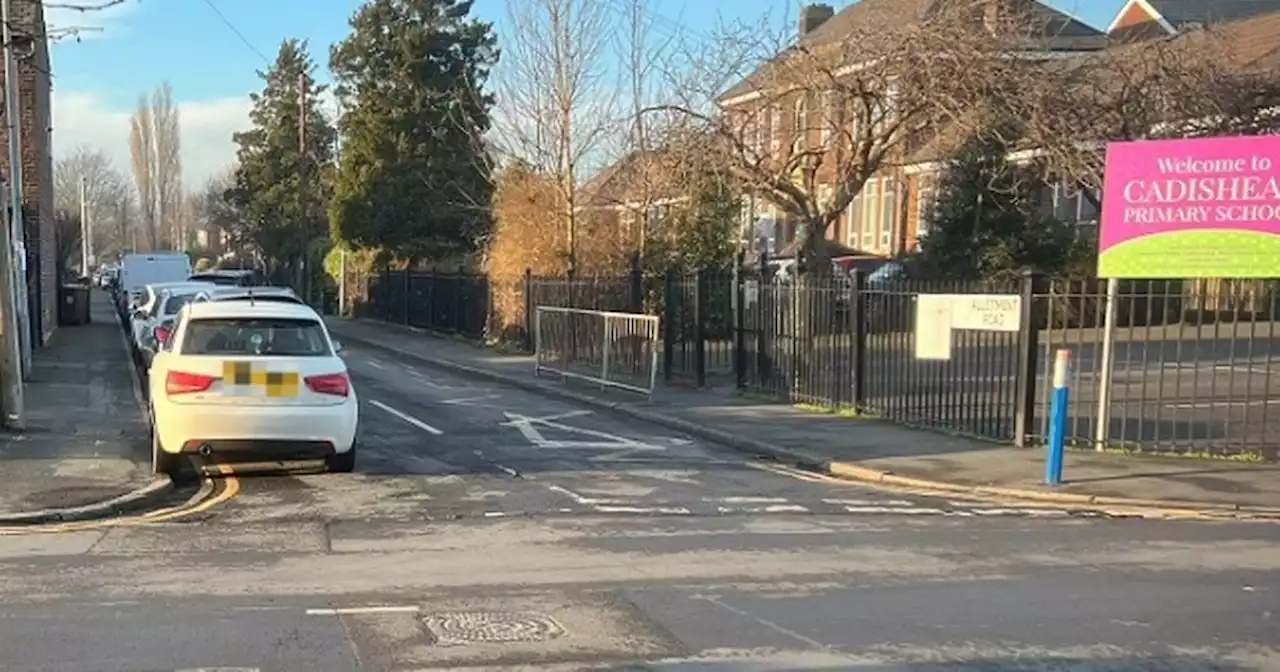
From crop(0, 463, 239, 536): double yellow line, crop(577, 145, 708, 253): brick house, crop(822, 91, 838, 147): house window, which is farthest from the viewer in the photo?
crop(577, 145, 708, 253): brick house

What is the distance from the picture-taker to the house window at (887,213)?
42.2 m

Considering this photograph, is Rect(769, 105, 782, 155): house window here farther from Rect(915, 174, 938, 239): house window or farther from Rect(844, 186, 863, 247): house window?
Rect(844, 186, 863, 247): house window

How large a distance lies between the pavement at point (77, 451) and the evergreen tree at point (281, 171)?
129ft

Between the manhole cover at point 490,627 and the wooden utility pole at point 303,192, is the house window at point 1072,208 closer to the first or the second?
the wooden utility pole at point 303,192

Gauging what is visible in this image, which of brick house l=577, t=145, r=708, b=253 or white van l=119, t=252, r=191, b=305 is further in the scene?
white van l=119, t=252, r=191, b=305

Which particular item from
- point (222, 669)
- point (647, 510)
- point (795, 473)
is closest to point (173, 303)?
point (795, 473)

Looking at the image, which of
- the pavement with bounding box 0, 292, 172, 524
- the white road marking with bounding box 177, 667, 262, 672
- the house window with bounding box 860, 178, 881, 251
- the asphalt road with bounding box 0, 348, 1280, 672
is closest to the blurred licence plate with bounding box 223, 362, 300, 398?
the asphalt road with bounding box 0, 348, 1280, 672

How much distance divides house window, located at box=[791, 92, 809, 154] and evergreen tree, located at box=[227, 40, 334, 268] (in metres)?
37.8

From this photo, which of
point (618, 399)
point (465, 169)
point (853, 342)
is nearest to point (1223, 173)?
point (853, 342)

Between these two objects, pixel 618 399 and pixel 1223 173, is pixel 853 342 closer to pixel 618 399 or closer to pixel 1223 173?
pixel 618 399

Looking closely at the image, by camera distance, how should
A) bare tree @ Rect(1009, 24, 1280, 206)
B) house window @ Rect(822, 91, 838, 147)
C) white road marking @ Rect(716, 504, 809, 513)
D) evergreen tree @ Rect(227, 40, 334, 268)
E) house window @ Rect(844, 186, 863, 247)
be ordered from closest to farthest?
white road marking @ Rect(716, 504, 809, 513) < house window @ Rect(822, 91, 838, 147) < bare tree @ Rect(1009, 24, 1280, 206) < house window @ Rect(844, 186, 863, 247) < evergreen tree @ Rect(227, 40, 334, 268)

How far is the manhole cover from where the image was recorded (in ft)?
20.2

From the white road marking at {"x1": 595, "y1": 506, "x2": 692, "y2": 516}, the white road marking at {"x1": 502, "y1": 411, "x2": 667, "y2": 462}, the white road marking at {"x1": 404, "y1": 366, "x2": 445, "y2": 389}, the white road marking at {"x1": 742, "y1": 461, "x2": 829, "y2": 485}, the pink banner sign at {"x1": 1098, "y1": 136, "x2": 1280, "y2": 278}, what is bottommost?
the white road marking at {"x1": 404, "y1": 366, "x2": 445, "y2": 389}

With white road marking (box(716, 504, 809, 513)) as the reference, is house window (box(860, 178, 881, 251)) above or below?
above
